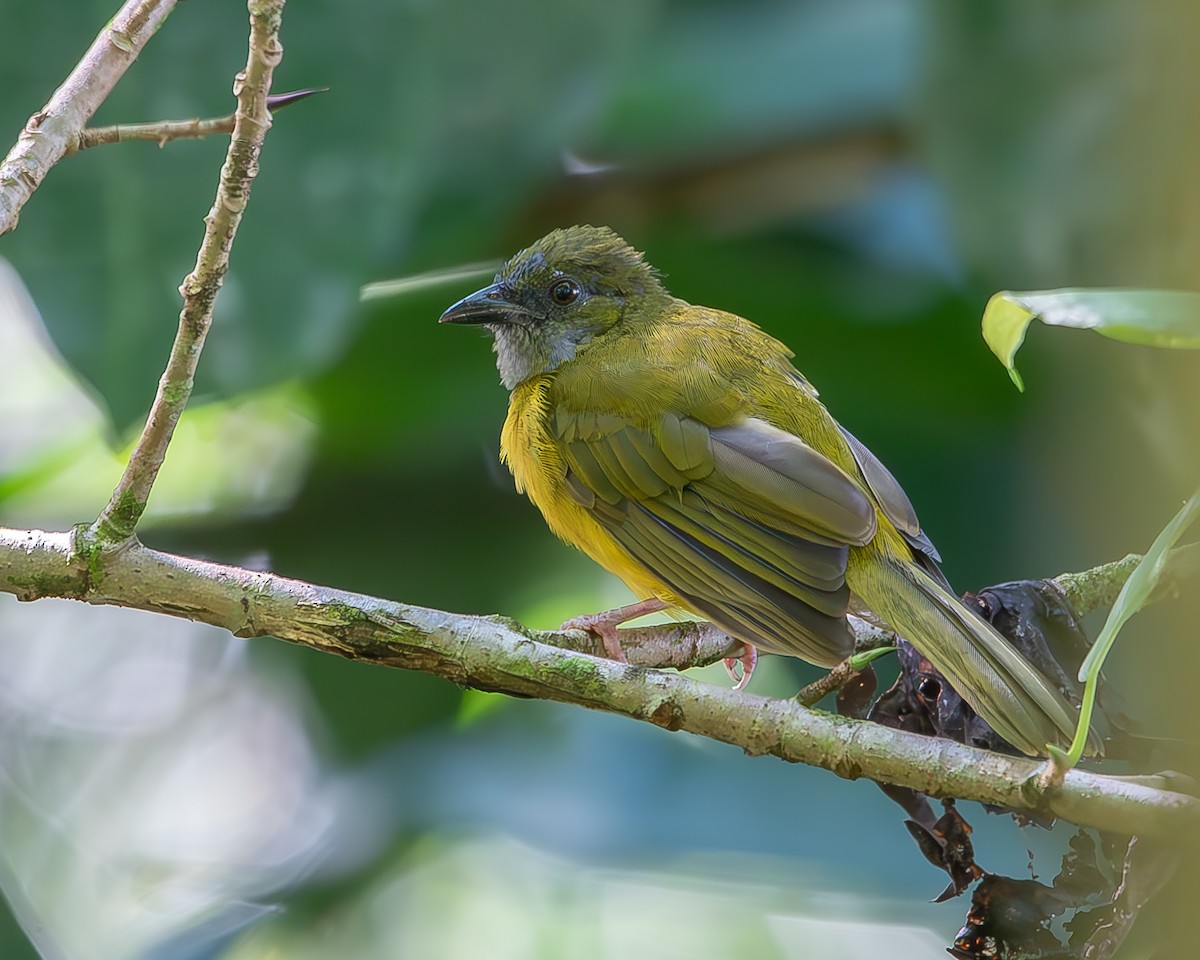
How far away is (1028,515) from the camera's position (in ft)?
13.1

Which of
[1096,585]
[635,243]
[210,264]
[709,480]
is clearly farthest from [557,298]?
[210,264]

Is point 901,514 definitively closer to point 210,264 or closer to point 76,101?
point 210,264

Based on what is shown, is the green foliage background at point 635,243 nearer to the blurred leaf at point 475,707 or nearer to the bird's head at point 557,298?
the blurred leaf at point 475,707

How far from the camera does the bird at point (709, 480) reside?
9.24 feet

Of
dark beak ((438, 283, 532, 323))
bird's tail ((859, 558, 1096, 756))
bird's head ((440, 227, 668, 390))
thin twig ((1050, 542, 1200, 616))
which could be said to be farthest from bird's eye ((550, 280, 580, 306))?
thin twig ((1050, 542, 1200, 616))

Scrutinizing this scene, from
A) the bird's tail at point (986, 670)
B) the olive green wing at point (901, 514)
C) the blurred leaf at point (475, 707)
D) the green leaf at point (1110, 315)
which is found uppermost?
the green leaf at point (1110, 315)

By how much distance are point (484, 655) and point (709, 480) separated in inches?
44.6

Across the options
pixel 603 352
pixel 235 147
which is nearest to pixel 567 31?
pixel 603 352

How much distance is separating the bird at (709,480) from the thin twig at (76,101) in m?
1.46

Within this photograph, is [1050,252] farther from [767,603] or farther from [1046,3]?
[767,603]

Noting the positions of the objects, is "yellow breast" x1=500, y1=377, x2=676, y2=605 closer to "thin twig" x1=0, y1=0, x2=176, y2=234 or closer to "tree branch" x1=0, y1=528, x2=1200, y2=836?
"tree branch" x1=0, y1=528, x2=1200, y2=836

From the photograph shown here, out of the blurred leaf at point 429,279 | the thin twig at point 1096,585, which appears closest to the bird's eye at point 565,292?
the blurred leaf at point 429,279

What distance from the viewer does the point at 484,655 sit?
2232 mm

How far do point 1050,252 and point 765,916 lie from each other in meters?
1.97
